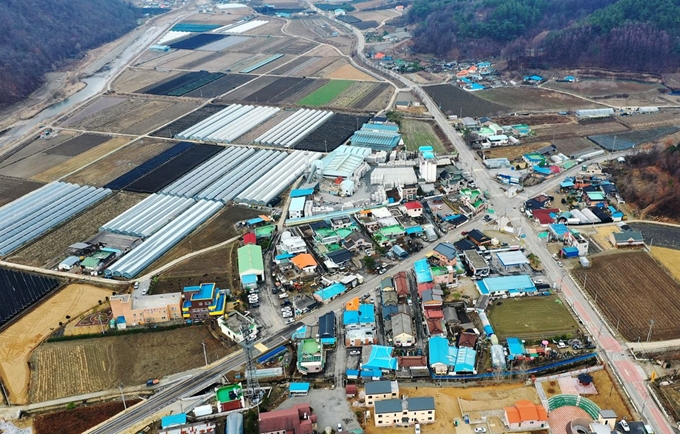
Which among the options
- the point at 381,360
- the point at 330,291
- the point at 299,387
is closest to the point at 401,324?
the point at 381,360

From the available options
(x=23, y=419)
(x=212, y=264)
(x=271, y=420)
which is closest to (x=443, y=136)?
(x=212, y=264)

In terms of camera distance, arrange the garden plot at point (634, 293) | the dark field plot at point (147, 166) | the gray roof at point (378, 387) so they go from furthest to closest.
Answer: the dark field plot at point (147, 166) < the garden plot at point (634, 293) < the gray roof at point (378, 387)

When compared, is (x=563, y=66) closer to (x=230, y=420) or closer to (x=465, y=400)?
(x=465, y=400)

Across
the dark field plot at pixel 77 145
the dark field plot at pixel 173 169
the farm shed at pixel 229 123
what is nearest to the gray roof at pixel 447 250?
the dark field plot at pixel 173 169

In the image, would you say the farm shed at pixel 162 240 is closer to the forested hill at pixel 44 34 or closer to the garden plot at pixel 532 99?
the garden plot at pixel 532 99

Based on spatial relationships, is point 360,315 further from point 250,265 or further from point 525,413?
point 525,413
